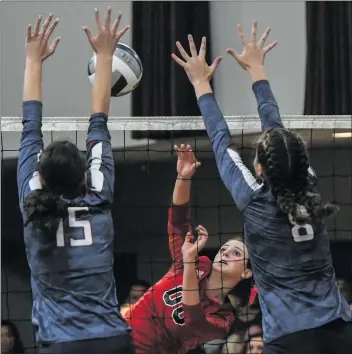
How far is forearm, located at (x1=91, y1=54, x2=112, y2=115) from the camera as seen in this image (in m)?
2.36

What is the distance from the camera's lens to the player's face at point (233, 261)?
3.79 meters

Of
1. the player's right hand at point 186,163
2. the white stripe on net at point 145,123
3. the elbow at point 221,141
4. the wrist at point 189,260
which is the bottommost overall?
the wrist at point 189,260

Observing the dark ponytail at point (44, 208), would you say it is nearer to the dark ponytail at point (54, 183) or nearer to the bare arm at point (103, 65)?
the dark ponytail at point (54, 183)

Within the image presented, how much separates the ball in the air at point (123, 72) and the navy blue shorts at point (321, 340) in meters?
1.35

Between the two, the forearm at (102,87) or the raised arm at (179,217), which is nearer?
the forearm at (102,87)

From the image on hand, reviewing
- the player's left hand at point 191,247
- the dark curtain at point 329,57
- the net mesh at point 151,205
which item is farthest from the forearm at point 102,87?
the dark curtain at point 329,57

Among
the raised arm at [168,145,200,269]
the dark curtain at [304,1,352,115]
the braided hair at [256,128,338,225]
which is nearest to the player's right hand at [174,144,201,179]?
the raised arm at [168,145,200,269]

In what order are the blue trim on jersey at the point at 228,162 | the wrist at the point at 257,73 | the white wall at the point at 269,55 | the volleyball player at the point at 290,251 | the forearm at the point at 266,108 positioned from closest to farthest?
1. the volleyball player at the point at 290,251
2. the blue trim on jersey at the point at 228,162
3. the forearm at the point at 266,108
4. the wrist at the point at 257,73
5. the white wall at the point at 269,55

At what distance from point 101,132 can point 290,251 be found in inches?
28.6

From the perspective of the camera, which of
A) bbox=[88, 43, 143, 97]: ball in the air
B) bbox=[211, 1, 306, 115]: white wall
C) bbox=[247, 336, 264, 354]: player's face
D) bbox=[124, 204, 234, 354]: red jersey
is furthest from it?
bbox=[211, 1, 306, 115]: white wall

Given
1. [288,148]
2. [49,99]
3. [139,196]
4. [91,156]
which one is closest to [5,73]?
[49,99]

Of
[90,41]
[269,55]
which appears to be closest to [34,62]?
[90,41]

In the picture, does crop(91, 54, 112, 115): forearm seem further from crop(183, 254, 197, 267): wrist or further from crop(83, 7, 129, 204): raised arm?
crop(183, 254, 197, 267): wrist

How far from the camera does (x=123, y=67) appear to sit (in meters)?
3.04
